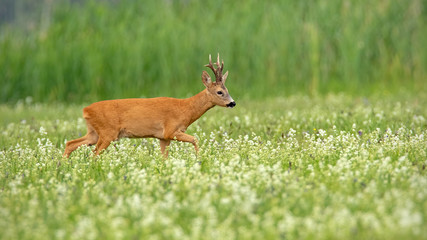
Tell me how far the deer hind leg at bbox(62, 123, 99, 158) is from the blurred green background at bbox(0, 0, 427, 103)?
327 inches

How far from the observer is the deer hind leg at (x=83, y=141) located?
8.63 meters

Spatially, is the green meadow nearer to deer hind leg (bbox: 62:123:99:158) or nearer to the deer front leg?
the deer front leg

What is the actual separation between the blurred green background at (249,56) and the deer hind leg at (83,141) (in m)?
8.32

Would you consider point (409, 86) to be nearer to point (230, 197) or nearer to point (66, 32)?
point (66, 32)

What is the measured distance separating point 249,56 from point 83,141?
947 centimetres

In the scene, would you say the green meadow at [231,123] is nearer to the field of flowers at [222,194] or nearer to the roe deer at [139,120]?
the field of flowers at [222,194]

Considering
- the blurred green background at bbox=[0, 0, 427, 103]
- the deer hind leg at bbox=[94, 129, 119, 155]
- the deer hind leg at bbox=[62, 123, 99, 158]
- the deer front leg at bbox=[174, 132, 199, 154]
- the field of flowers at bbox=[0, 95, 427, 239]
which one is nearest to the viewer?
A: the field of flowers at bbox=[0, 95, 427, 239]

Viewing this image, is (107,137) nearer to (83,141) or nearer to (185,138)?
(83,141)

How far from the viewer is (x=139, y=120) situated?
831cm

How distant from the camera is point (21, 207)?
5.56 meters

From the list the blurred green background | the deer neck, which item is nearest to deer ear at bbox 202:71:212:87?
the deer neck

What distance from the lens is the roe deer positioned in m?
8.33

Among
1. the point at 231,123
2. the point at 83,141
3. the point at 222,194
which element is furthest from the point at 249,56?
the point at 222,194

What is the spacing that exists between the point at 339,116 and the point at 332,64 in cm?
708
